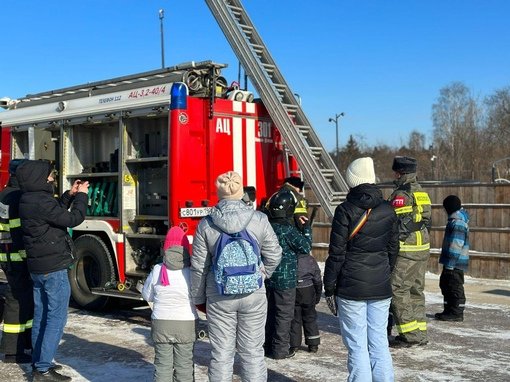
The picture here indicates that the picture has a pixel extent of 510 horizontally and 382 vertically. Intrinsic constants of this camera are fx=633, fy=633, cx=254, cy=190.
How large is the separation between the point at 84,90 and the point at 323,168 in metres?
3.62

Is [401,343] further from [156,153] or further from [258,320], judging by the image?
[156,153]

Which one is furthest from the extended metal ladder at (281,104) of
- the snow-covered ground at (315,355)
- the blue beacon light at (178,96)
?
the snow-covered ground at (315,355)

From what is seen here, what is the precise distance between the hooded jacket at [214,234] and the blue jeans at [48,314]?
171 cm

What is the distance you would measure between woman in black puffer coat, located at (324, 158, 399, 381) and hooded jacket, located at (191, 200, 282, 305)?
618 millimetres

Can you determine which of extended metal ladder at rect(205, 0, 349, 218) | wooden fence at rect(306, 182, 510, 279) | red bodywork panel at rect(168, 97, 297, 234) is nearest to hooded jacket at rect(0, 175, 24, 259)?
red bodywork panel at rect(168, 97, 297, 234)

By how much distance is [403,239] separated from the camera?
22.4ft

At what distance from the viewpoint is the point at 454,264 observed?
26.8 ft

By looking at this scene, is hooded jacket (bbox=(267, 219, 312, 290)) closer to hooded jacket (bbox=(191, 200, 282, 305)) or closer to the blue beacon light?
hooded jacket (bbox=(191, 200, 282, 305))

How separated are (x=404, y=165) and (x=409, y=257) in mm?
1004

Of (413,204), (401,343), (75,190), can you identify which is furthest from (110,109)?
(401,343)

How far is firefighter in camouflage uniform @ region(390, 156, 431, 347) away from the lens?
6.75 meters

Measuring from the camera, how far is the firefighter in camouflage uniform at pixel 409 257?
6754 mm

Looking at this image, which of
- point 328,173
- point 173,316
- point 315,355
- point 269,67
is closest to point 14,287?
point 173,316

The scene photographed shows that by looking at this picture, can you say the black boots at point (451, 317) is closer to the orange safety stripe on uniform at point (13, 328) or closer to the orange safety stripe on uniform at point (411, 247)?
the orange safety stripe on uniform at point (411, 247)
